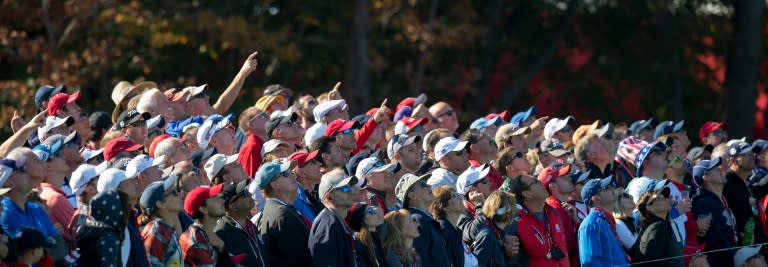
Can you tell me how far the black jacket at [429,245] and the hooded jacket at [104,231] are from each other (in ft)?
7.76

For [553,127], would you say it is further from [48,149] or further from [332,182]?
[48,149]

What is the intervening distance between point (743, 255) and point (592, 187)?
209 cm

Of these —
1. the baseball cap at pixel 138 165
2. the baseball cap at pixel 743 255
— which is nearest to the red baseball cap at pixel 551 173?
the baseball cap at pixel 743 255

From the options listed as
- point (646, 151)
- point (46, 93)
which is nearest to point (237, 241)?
point (46, 93)

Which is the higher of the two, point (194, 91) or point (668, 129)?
point (194, 91)

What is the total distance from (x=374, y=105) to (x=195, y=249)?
58.3 ft

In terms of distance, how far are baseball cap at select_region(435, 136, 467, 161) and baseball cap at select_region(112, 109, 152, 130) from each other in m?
2.25

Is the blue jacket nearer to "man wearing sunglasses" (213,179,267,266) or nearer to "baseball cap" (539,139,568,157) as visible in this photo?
"baseball cap" (539,139,568,157)

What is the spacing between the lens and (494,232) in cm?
1072

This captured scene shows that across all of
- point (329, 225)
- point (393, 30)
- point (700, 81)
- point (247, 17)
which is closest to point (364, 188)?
point (329, 225)

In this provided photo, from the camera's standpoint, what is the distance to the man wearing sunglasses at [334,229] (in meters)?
9.53

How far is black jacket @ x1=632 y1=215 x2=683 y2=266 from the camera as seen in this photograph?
11.2 metres

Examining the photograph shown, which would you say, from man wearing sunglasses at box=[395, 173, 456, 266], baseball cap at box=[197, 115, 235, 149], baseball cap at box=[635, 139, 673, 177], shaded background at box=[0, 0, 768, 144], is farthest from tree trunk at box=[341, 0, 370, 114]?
man wearing sunglasses at box=[395, 173, 456, 266]

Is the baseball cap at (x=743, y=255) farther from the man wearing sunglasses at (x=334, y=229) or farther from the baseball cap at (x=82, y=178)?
the baseball cap at (x=82, y=178)
